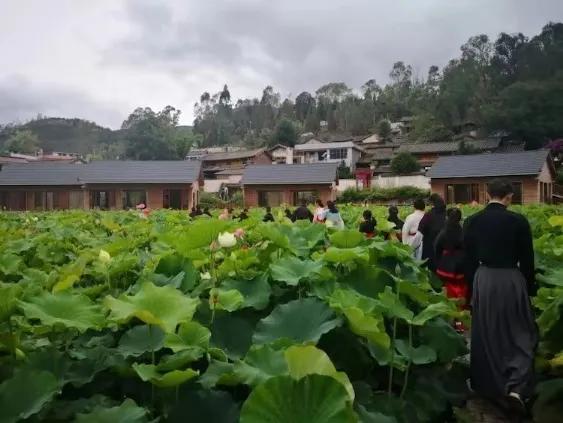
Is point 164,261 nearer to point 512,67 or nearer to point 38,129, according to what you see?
point 512,67

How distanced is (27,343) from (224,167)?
4542 cm

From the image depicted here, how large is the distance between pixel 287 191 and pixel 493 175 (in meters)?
9.71

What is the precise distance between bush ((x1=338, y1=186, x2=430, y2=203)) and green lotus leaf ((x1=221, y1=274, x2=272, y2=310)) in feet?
90.3

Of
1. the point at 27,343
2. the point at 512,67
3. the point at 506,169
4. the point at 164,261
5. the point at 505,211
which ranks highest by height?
the point at 512,67

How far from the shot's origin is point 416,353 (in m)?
1.98

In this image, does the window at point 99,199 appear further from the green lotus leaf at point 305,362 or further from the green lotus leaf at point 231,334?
the green lotus leaf at point 305,362

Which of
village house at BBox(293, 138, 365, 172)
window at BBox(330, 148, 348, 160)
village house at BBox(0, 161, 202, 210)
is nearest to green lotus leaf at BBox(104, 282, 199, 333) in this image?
village house at BBox(0, 161, 202, 210)

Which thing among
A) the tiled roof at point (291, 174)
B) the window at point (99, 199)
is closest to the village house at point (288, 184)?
the tiled roof at point (291, 174)

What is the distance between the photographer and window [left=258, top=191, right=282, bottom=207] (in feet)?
90.6

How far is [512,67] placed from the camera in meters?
50.8

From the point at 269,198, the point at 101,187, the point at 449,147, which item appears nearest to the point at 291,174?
the point at 269,198

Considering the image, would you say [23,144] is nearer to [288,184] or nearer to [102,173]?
[102,173]

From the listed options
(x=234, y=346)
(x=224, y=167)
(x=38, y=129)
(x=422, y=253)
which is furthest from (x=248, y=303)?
(x=38, y=129)

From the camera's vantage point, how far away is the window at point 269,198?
27609 mm
